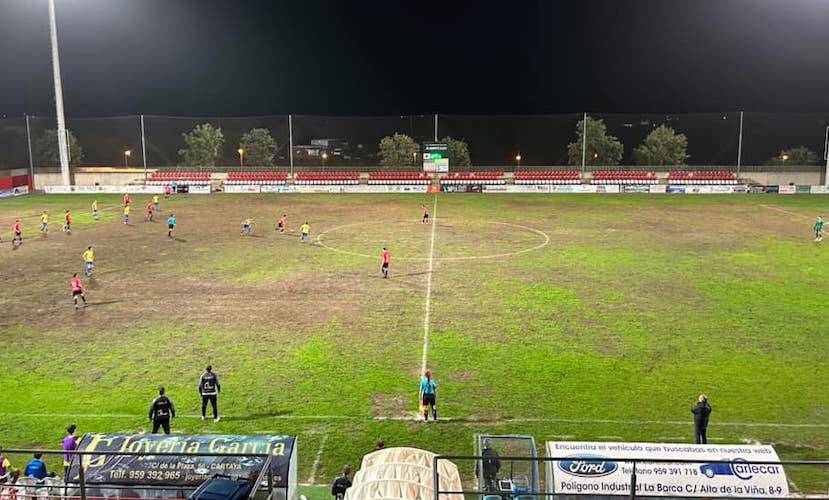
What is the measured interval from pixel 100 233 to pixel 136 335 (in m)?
25.3

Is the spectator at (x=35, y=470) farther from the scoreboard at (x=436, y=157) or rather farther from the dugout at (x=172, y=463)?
the scoreboard at (x=436, y=157)

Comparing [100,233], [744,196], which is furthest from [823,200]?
[100,233]

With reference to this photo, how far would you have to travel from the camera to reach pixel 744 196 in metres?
70.4

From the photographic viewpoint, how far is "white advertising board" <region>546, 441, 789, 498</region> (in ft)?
34.0

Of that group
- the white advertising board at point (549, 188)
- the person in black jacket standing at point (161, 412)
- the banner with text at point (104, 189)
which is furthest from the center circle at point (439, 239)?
the banner with text at point (104, 189)

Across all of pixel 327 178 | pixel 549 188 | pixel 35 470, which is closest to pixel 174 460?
pixel 35 470

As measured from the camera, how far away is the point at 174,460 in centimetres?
1136

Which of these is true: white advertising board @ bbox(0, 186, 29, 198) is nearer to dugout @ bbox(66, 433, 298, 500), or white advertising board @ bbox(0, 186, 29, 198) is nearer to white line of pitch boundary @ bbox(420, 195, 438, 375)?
white line of pitch boundary @ bbox(420, 195, 438, 375)

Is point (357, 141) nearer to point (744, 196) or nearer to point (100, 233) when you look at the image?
point (744, 196)

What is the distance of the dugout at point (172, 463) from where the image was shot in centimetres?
1098

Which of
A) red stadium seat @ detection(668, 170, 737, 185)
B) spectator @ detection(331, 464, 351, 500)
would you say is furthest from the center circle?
red stadium seat @ detection(668, 170, 737, 185)

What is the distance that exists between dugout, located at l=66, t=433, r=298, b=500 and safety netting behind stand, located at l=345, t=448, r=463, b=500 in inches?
73.9

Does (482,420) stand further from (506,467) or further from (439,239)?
(439,239)

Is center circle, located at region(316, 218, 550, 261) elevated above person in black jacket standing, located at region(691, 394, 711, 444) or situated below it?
above
